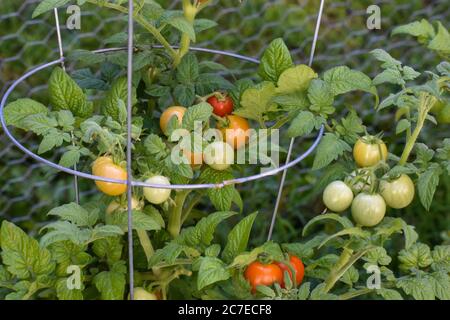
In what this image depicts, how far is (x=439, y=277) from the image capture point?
119 centimetres

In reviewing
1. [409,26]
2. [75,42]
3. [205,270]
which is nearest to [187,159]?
[205,270]

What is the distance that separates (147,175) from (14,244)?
0.73ft

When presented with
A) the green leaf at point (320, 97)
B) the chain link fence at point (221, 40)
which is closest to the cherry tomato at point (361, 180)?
the green leaf at point (320, 97)

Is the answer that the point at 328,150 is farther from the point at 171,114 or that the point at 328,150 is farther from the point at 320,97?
the point at 171,114

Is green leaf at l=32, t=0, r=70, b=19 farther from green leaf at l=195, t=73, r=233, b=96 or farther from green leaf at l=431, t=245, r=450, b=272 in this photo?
green leaf at l=431, t=245, r=450, b=272

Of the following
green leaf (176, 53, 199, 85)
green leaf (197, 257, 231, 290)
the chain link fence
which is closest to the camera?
green leaf (197, 257, 231, 290)

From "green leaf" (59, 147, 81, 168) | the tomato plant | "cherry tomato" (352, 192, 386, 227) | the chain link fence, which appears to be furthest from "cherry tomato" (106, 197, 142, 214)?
the chain link fence

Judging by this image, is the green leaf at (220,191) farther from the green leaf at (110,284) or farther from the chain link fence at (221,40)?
the chain link fence at (221,40)

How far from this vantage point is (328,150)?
118 centimetres

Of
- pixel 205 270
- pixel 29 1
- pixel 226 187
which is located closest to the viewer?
pixel 205 270

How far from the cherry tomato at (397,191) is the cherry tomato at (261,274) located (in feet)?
0.67

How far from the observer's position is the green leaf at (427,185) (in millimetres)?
1162

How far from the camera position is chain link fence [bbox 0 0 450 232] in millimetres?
2072
